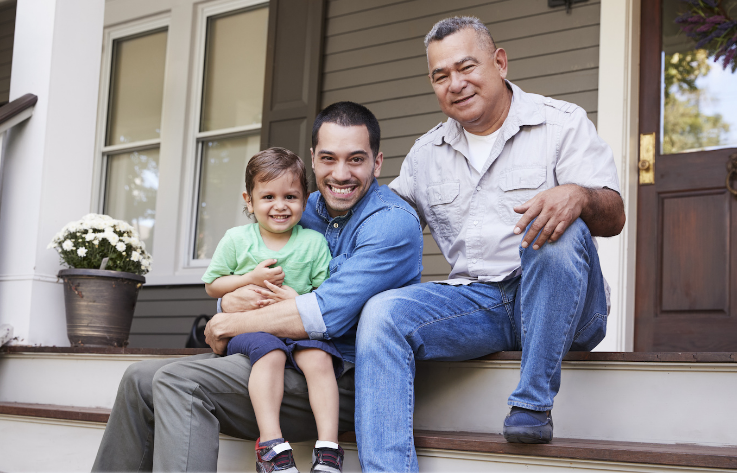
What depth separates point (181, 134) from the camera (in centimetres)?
484

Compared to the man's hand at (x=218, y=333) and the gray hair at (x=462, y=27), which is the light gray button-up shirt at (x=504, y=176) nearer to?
the gray hair at (x=462, y=27)

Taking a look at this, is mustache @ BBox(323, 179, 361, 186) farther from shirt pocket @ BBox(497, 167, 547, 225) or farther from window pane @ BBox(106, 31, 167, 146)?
window pane @ BBox(106, 31, 167, 146)

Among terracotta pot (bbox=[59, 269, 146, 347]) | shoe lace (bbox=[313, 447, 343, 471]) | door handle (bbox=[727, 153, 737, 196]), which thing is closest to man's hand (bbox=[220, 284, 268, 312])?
shoe lace (bbox=[313, 447, 343, 471])

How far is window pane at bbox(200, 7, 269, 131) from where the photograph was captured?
15.5ft

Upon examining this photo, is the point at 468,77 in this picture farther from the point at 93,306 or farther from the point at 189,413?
the point at 93,306

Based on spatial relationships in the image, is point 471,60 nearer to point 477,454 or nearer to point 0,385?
point 477,454

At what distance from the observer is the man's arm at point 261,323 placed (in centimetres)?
183

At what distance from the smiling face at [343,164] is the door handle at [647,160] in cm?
171

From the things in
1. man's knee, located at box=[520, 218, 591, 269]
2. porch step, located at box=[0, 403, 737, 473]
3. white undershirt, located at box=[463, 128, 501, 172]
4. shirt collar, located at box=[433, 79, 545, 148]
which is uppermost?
shirt collar, located at box=[433, 79, 545, 148]

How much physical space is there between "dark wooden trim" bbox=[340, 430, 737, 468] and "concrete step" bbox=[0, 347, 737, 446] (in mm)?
55

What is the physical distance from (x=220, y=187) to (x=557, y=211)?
3.49 meters

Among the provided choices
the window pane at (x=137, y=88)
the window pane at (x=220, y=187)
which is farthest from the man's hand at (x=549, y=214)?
the window pane at (x=137, y=88)

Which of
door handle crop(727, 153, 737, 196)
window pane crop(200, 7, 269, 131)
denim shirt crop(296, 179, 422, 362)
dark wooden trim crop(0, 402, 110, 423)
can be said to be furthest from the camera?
window pane crop(200, 7, 269, 131)

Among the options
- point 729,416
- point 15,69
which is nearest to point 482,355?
point 729,416
